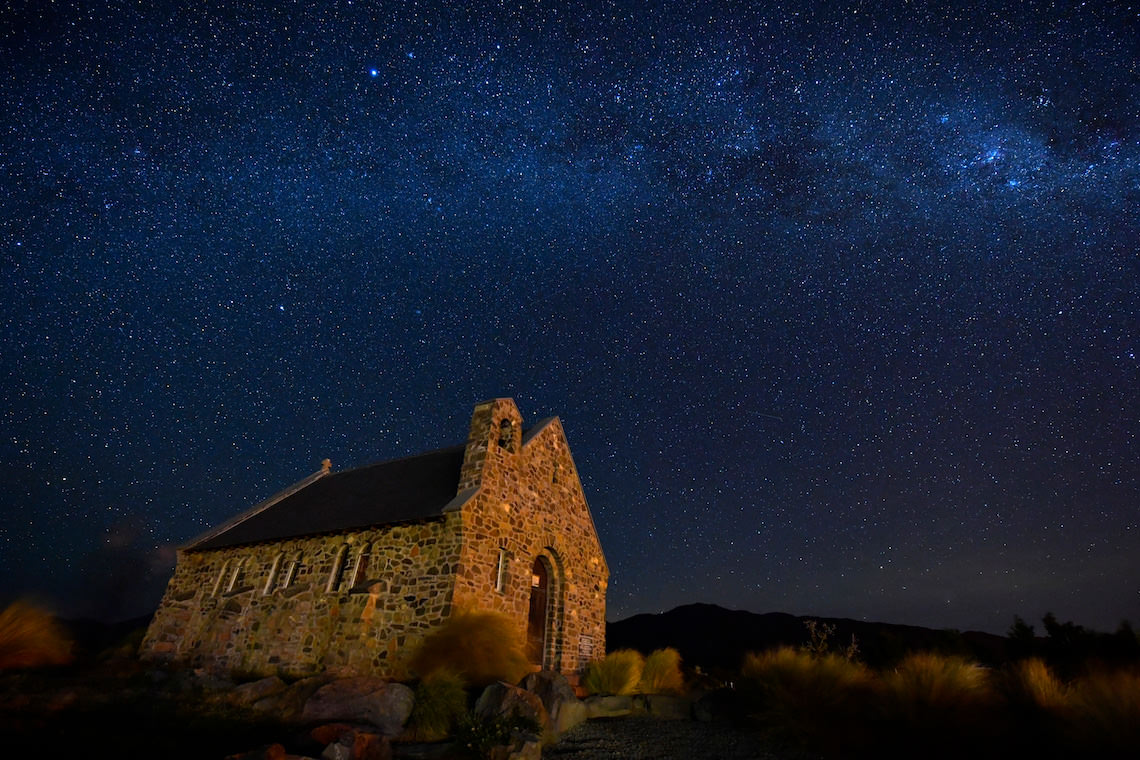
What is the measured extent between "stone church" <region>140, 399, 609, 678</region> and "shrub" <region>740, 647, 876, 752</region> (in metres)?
5.82

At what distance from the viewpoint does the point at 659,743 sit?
10914 mm

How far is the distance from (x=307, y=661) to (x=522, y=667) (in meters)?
7.47

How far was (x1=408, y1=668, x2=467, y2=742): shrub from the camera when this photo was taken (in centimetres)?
1033

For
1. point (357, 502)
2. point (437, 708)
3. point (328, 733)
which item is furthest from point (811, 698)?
point (357, 502)

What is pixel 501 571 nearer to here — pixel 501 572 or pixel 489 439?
pixel 501 572

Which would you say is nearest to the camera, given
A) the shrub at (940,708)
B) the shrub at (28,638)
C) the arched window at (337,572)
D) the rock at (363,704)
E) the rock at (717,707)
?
the shrub at (940,708)

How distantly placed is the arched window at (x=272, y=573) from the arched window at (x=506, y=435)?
30.3 ft

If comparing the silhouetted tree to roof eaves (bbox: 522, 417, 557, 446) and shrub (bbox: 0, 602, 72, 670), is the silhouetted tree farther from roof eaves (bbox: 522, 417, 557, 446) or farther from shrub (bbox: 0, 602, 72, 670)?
shrub (bbox: 0, 602, 72, 670)

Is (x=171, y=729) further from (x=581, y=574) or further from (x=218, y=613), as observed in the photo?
(x=581, y=574)

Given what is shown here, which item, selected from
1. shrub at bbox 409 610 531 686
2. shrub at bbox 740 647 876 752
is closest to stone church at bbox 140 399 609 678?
shrub at bbox 409 610 531 686

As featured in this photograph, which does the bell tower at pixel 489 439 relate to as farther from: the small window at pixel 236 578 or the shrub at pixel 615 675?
the small window at pixel 236 578

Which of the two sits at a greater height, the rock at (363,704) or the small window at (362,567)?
the small window at (362,567)

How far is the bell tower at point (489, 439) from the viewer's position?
16828mm

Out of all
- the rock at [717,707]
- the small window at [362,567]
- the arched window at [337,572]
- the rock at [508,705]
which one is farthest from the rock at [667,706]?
the arched window at [337,572]
